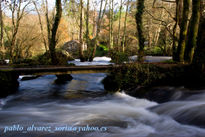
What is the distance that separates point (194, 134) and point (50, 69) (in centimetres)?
624

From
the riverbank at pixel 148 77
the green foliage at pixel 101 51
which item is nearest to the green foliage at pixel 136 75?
the riverbank at pixel 148 77

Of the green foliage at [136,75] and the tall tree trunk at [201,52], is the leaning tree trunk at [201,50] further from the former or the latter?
the green foliage at [136,75]

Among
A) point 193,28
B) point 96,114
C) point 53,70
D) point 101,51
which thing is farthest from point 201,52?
point 101,51

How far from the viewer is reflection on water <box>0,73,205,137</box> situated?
4.68 m

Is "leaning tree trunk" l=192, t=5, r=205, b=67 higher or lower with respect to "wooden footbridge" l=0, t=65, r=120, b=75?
higher

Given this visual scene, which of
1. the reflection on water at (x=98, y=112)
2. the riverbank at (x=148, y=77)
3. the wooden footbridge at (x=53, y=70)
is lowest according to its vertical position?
the reflection on water at (x=98, y=112)

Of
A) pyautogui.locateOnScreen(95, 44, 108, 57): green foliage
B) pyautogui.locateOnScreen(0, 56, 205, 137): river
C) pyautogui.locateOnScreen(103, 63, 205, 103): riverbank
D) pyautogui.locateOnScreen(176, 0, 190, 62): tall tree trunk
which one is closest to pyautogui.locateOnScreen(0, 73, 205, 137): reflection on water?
pyautogui.locateOnScreen(0, 56, 205, 137): river

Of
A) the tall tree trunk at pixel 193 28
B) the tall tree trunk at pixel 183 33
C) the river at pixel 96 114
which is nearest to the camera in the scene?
the river at pixel 96 114

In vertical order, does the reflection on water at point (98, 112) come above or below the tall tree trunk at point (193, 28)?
below

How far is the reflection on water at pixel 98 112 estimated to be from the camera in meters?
4.68

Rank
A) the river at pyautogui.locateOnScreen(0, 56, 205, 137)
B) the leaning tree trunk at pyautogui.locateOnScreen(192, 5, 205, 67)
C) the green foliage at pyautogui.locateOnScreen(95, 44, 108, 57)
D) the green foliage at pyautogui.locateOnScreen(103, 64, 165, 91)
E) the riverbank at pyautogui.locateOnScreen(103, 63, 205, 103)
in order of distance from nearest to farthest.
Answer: the river at pyautogui.locateOnScreen(0, 56, 205, 137) < the leaning tree trunk at pyautogui.locateOnScreen(192, 5, 205, 67) < the riverbank at pyautogui.locateOnScreen(103, 63, 205, 103) < the green foliage at pyautogui.locateOnScreen(103, 64, 165, 91) < the green foliage at pyautogui.locateOnScreen(95, 44, 108, 57)

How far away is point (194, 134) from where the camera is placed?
431 centimetres

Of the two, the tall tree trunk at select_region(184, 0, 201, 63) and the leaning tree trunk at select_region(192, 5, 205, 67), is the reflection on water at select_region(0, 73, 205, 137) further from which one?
the tall tree trunk at select_region(184, 0, 201, 63)

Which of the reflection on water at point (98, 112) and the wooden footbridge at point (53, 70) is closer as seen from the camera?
the reflection on water at point (98, 112)
